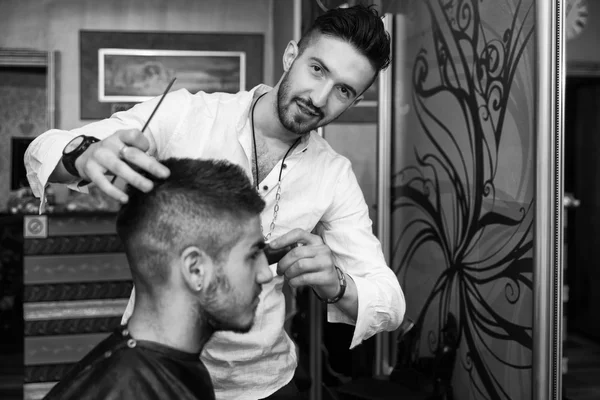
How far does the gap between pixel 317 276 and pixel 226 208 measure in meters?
0.30

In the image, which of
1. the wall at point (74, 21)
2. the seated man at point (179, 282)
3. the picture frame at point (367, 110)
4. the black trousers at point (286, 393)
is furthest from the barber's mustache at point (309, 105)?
the wall at point (74, 21)

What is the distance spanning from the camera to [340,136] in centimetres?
336

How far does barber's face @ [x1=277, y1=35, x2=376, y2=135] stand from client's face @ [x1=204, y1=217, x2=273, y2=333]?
47 cm

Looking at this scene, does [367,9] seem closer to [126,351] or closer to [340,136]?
[126,351]

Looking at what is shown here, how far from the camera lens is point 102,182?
1.07 metres

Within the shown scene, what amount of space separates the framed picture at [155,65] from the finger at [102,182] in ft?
11.9

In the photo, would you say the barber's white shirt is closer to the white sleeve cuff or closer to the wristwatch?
the white sleeve cuff

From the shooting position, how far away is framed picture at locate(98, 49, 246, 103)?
459 centimetres

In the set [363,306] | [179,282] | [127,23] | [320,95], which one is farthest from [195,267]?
[127,23]

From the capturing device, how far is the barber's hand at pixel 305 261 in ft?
4.39

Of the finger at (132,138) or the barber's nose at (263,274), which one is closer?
the finger at (132,138)

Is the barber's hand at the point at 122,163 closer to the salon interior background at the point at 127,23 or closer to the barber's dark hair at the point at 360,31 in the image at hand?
the barber's dark hair at the point at 360,31

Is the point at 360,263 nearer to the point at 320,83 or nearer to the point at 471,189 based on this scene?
the point at 320,83

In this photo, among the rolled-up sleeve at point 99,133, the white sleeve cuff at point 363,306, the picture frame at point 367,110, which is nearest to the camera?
the rolled-up sleeve at point 99,133
